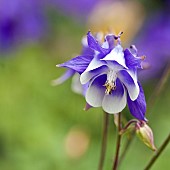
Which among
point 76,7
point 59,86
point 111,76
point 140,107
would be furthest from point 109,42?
point 76,7

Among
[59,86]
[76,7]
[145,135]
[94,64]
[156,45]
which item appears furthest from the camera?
[76,7]

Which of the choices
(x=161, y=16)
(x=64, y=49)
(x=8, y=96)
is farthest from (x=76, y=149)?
(x=161, y=16)

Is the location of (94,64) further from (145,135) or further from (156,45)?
(156,45)

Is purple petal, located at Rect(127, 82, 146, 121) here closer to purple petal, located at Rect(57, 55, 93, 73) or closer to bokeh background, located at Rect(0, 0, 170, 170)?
purple petal, located at Rect(57, 55, 93, 73)

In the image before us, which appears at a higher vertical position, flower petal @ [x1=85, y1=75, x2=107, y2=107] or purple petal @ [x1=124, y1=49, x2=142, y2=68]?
purple petal @ [x1=124, y1=49, x2=142, y2=68]

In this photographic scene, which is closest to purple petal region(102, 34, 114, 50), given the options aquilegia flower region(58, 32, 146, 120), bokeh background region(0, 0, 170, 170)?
aquilegia flower region(58, 32, 146, 120)
